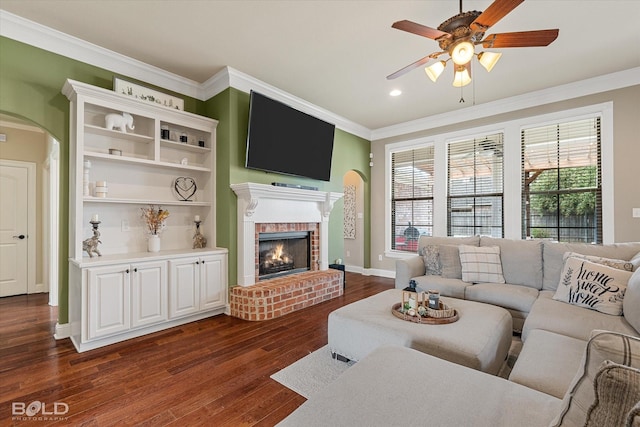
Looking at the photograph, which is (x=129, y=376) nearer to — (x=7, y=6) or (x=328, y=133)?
(x=7, y=6)

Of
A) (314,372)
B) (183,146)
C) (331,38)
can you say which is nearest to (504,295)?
(314,372)

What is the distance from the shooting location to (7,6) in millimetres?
2432

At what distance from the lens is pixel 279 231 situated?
4105 mm

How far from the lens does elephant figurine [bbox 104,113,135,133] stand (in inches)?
119

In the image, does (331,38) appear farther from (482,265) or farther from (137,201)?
(482,265)

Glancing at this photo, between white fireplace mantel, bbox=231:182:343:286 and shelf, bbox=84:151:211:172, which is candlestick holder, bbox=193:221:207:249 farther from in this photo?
shelf, bbox=84:151:211:172

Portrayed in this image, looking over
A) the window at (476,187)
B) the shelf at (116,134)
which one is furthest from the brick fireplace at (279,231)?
the window at (476,187)

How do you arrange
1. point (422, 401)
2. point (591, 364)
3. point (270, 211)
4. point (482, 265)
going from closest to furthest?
point (591, 364)
point (422, 401)
point (482, 265)
point (270, 211)

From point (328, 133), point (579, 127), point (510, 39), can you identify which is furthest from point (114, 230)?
point (579, 127)

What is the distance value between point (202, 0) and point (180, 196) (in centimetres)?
218

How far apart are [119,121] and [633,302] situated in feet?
15.3

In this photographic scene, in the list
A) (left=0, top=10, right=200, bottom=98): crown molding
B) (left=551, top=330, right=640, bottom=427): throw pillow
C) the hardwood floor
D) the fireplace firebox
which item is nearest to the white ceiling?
(left=0, top=10, right=200, bottom=98): crown molding

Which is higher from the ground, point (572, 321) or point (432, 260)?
point (432, 260)

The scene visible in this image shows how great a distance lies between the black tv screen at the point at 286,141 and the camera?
12.0 feet
